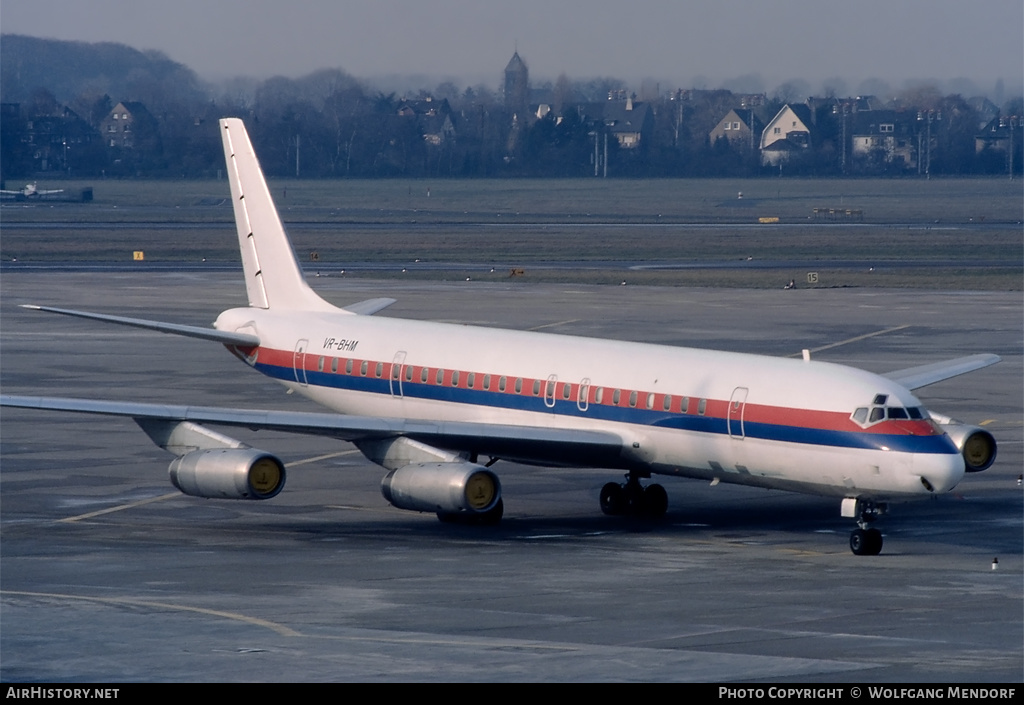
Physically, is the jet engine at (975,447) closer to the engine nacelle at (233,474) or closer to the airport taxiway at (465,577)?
the airport taxiway at (465,577)

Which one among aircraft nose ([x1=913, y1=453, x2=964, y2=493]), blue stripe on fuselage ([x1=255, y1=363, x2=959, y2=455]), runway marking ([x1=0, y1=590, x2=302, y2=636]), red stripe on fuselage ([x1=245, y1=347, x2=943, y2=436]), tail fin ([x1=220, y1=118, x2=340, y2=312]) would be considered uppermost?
tail fin ([x1=220, y1=118, x2=340, y2=312])

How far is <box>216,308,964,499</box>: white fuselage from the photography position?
33.1m

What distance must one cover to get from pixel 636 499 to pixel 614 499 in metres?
0.55

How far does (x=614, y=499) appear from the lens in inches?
1524

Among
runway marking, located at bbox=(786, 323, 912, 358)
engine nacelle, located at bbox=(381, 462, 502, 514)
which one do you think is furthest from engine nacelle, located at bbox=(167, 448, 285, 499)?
runway marking, located at bbox=(786, 323, 912, 358)

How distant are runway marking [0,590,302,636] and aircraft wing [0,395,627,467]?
625 centimetres

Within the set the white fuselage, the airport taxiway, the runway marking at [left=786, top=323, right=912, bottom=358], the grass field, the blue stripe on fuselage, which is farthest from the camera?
the grass field

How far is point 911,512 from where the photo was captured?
129 ft

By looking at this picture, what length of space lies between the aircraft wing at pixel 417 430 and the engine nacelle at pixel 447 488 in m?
1.30

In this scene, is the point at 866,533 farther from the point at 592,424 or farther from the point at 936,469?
the point at 592,424

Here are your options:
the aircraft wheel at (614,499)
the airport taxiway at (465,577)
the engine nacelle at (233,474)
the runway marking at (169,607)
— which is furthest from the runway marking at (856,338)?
the runway marking at (169,607)

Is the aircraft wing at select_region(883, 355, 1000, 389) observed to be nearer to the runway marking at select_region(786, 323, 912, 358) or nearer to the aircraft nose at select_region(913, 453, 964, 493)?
the aircraft nose at select_region(913, 453, 964, 493)

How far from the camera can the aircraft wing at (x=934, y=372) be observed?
41.7m

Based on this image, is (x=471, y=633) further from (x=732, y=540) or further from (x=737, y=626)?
(x=732, y=540)
